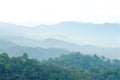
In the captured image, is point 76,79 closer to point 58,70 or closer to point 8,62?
point 58,70

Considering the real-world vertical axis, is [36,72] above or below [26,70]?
below

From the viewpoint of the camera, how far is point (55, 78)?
1300 inches

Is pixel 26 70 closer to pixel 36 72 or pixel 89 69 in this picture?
pixel 36 72

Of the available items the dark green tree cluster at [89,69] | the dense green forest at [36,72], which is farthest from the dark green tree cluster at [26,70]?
the dark green tree cluster at [89,69]

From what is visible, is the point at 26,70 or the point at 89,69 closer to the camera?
the point at 26,70

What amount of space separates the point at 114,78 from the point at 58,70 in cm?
512

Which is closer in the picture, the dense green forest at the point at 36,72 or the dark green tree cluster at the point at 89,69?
the dense green forest at the point at 36,72

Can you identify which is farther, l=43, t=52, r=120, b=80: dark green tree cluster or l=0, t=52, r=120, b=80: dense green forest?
l=43, t=52, r=120, b=80: dark green tree cluster

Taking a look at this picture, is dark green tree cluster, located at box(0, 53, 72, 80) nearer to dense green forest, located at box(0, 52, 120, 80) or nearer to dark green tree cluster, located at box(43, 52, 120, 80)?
dense green forest, located at box(0, 52, 120, 80)

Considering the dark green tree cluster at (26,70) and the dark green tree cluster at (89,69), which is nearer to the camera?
the dark green tree cluster at (26,70)

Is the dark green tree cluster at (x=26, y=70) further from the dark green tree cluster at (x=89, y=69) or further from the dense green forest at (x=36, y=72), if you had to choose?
the dark green tree cluster at (x=89, y=69)

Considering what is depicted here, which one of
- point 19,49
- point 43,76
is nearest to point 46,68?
point 43,76

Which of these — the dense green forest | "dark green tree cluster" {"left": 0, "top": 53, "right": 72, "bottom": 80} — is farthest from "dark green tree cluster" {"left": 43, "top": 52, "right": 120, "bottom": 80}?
"dark green tree cluster" {"left": 0, "top": 53, "right": 72, "bottom": 80}

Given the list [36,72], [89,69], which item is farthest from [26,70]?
[89,69]
